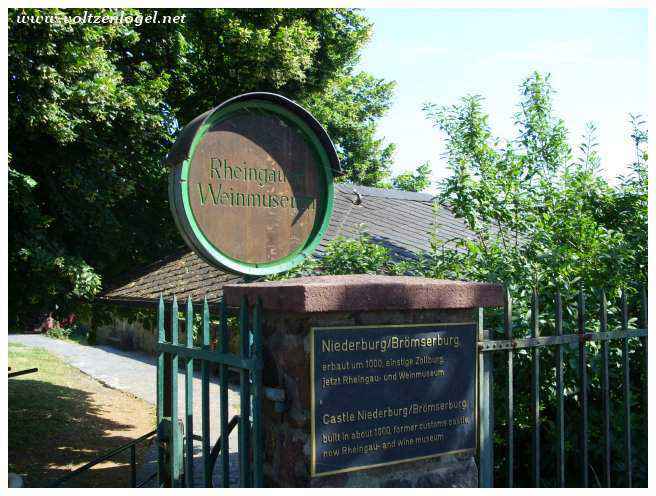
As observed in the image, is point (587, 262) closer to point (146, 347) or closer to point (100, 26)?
point (100, 26)

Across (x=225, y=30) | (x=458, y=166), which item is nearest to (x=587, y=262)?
(x=458, y=166)

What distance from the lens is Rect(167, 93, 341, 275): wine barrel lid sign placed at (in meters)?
3.32

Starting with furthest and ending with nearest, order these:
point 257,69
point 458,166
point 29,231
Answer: point 257,69 → point 29,231 → point 458,166

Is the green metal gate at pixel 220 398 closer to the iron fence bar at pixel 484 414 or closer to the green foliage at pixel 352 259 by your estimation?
the iron fence bar at pixel 484 414

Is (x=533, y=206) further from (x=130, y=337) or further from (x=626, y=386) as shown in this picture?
(x=130, y=337)

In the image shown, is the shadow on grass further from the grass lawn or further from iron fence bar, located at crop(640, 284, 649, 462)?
iron fence bar, located at crop(640, 284, 649, 462)

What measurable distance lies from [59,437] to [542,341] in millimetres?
9781

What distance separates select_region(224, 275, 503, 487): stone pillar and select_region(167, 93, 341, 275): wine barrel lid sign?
331 millimetres

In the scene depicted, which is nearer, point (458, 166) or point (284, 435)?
point (284, 435)

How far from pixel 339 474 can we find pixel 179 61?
28.7 feet

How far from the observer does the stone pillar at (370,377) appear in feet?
9.66

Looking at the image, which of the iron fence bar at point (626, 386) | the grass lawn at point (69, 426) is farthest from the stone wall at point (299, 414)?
the grass lawn at point (69, 426)

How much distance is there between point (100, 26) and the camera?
795 cm

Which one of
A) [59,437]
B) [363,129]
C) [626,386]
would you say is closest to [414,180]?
[363,129]
